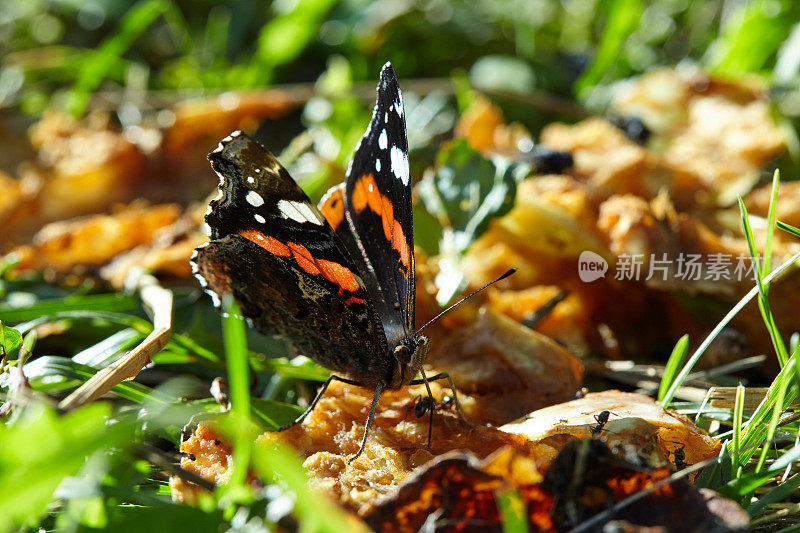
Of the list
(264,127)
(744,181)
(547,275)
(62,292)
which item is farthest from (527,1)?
(62,292)

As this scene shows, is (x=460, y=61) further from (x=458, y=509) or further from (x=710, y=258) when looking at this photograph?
(x=458, y=509)

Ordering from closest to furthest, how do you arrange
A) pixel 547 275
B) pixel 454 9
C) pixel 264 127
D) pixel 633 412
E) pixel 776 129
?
1. pixel 633 412
2. pixel 547 275
3. pixel 776 129
4. pixel 264 127
5. pixel 454 9

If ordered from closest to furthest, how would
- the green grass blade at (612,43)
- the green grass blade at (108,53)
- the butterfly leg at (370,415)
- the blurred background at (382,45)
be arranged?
the butterfly leg at (370,415), the green grass blade at (108,53), the blurred background at (382,45), the green grass blade at (612,43)

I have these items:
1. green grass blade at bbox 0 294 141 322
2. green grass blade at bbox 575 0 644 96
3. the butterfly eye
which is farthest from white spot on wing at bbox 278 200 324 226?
green grass blade at bbox 575 0 644 96

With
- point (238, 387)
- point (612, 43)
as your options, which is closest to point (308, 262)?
point (238, 387)

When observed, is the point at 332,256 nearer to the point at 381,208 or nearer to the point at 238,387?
the point at 381,208

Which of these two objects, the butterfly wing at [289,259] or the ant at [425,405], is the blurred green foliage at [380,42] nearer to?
the butterfly wing at [289,259]

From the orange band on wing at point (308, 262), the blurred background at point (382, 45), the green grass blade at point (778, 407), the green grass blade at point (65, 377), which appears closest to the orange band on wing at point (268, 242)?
the orange band on wing at point (308, 262)

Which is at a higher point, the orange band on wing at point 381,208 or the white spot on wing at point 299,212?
the white spot on wing at point 299,212
